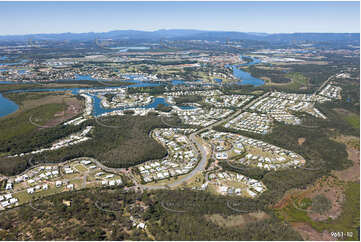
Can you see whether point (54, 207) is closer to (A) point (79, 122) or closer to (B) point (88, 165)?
(B) point (88, 165)

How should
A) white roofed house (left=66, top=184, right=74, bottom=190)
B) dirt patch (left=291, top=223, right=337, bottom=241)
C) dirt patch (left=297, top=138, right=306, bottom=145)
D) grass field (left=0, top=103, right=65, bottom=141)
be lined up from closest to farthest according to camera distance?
dirt patch (left=291, top=223, right=337, bottom=241), white roofed house (left=66, top=184, right=74, bottom=190), dirt patch (left=297, top=138, right=306, bottom=145), grass field (left=0, top=103, right=65, bottom=141)

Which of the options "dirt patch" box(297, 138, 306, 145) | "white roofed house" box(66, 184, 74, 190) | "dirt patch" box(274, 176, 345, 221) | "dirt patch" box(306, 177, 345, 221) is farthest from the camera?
"dirt patch" box(297, 138, 306, 145)

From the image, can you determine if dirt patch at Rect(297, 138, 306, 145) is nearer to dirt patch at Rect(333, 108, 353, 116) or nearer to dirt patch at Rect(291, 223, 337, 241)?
dirt patch at Rect(333, 108, 353, 116)

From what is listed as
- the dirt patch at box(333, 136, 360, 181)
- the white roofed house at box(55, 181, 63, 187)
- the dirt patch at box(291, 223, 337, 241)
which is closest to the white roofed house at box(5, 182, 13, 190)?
the white roofed house at box(55, 181, 63, 187)

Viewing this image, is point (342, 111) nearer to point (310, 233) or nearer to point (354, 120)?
point (354, 120)

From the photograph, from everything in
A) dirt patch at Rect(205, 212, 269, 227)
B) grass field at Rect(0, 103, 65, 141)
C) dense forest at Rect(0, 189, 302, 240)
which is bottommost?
dirt patch at Rect(205, 212, 269, 227)

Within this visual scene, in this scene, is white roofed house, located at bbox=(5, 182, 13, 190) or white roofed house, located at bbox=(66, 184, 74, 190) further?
white roofed house, located at bbox=(66, 184, 74, 190)
